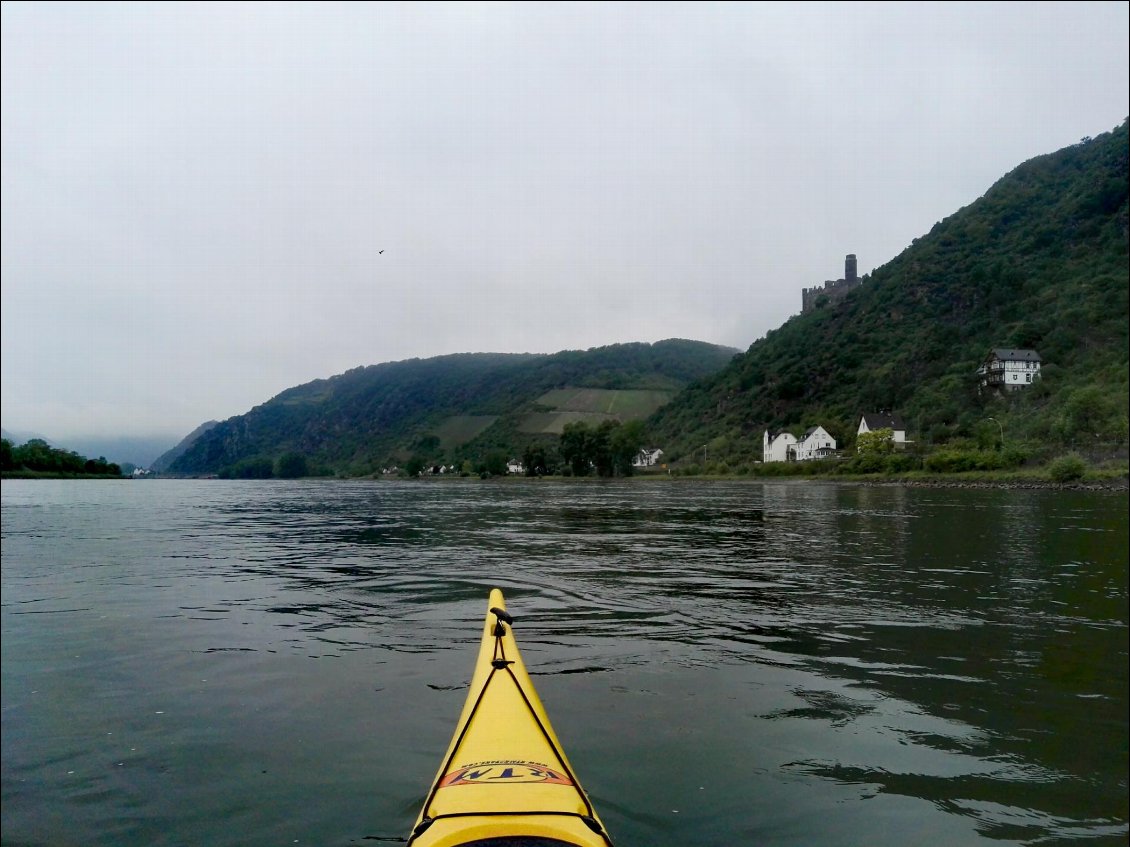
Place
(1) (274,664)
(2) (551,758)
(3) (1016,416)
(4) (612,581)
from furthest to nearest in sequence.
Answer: (3) (1016,416)
(4) (612,581)
(1) (274,664)
(2) (551,758)

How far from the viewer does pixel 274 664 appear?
28.6 ft

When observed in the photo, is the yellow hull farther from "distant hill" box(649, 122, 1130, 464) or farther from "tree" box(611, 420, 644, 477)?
"tree" box(611, 420, 644, 477)

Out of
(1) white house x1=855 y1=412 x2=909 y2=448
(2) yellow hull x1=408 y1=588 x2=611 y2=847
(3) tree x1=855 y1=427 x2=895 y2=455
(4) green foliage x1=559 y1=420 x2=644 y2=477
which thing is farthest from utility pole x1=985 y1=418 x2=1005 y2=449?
(2) yellow hull x1=408 y1=588 x2=611 y2=847

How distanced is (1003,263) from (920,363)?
20263 millimetres

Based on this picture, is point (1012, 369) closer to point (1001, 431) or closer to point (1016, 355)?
point (1016, 355)

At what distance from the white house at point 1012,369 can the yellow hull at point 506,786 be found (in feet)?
315

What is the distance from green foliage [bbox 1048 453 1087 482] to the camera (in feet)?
168

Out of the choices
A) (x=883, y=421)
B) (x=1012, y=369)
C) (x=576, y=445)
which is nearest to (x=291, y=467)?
(x=576, y=445)

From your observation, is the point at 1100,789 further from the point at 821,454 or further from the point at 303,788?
the point at 821,454

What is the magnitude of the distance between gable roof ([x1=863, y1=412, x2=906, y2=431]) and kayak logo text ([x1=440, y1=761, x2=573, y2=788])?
314ft

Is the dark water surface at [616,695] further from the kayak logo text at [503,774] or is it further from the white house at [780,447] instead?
the white house at [780,447]

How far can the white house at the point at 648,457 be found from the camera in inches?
5217

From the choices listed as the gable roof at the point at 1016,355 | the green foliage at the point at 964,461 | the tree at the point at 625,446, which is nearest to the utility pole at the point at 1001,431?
the green foliage at the point at 964,461

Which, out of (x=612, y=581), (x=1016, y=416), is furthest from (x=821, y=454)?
(x=612, y=581)
